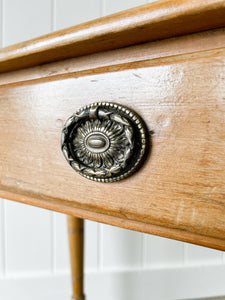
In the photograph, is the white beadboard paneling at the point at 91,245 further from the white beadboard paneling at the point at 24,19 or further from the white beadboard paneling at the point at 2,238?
the white beadboard paneling at the point at 24,19

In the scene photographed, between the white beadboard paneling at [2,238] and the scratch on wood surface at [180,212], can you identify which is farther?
the white beadboard paneling at [2,238]

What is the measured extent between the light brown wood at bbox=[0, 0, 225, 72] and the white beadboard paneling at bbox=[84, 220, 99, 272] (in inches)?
24.7

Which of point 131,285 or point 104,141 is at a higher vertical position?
point 104,141

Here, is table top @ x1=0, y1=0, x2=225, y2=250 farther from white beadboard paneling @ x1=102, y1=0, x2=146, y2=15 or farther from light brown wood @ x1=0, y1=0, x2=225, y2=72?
white beadboard paneling @ x1=102, y1=0, x2=146, y2=15

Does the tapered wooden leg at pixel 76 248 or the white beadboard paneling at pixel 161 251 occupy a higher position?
the tapered wooden leg at pixel 76 248

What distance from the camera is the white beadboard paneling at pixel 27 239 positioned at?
30.8 inches

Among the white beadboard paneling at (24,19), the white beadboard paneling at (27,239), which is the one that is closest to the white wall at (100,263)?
the white beadboard paneling at (27,239)

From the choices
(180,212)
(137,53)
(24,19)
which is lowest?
(180,212)

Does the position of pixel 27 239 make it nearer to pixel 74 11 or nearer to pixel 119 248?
pixel 119 248

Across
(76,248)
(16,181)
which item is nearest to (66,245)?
(76,248)

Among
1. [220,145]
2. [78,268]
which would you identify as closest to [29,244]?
[78,268]

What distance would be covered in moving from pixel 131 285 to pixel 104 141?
750 millimetres

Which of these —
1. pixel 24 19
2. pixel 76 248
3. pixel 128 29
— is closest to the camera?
pixel 128 29

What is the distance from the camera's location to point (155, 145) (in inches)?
7.5
